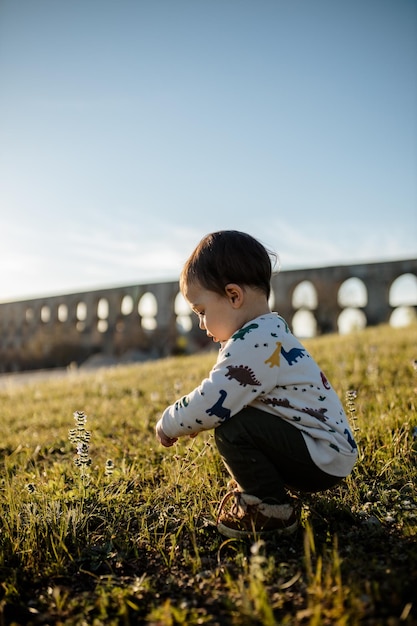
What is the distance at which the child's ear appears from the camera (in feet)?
6.26

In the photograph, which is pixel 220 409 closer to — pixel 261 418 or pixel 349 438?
pixel 261 418

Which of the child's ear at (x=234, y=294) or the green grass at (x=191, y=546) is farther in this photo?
the child's ear at (x=234, y=294)

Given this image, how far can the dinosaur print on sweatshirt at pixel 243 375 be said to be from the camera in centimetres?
176

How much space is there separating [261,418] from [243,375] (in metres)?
0.17

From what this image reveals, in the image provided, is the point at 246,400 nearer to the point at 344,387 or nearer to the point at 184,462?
the point at 184,462

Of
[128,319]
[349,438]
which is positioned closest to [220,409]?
[349,438]

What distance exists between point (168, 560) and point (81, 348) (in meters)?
27.1

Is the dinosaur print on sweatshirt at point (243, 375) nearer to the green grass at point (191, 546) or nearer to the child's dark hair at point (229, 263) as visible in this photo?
the child's dark hair at point (229, 263)

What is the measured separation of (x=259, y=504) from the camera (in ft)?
5.79

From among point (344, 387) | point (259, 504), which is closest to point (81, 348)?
point (344, 387)

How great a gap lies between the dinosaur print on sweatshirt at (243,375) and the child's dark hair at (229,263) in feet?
1.06

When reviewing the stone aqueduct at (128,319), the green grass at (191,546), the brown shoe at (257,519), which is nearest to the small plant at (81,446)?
the green grass at (191,546)

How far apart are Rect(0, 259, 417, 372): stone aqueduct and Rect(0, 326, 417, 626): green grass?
18.0 meters

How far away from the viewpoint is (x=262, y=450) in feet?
5.90
